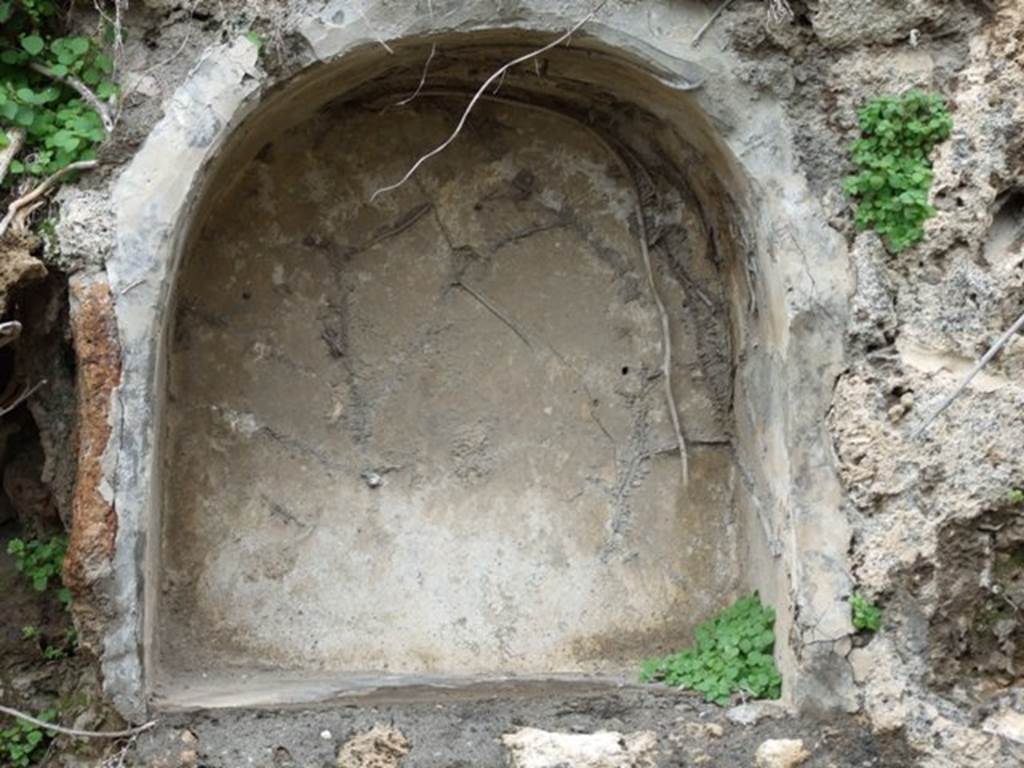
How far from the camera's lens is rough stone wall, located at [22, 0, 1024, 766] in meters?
3.65

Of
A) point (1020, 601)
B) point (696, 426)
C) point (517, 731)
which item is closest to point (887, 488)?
point (1020, 601)

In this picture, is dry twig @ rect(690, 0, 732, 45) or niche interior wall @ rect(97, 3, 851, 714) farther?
niche interior wall @ rect(97, 3, 851, 714)

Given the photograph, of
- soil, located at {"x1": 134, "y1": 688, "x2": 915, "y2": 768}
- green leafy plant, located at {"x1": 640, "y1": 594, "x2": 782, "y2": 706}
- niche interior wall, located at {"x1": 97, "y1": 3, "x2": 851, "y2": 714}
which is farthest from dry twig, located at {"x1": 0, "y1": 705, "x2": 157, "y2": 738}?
green leafy plant, located at {"x1": 640, "y1": 594, "x2": 782, "y2": 706}

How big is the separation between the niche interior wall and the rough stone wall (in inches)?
8.8

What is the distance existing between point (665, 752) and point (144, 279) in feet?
4.87

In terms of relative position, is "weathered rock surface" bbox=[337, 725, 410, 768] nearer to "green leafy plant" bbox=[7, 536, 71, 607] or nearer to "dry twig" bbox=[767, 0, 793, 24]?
"green leafy plant" bbox=[7, 536, 71, 607]

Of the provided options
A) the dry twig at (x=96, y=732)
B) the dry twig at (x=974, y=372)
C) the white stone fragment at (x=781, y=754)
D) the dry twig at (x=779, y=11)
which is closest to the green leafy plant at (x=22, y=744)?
the dry twig at (x=96, y=732)

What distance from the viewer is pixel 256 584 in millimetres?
4125

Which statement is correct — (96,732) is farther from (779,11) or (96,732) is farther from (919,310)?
(779,11)

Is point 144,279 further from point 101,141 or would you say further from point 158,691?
point 158,691

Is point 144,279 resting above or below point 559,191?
below

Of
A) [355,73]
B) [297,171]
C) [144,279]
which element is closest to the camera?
[144,279]

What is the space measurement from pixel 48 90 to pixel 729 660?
1954 millimetres

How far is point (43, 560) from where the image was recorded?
3.91m
